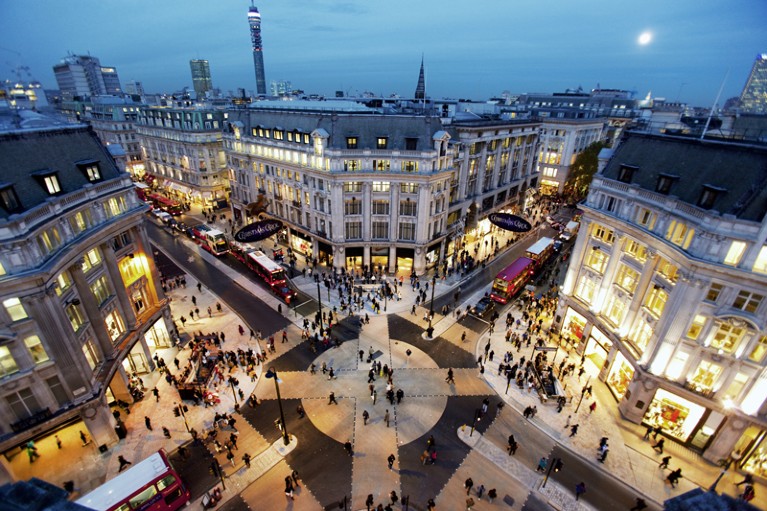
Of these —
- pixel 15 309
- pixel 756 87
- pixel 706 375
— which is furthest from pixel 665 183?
pixel 756 87

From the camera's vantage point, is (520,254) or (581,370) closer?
(581,370)

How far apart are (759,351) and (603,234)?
1426cm

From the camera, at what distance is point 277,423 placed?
30031 millimetres

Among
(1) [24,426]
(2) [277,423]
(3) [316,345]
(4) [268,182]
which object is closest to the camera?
(1) [24,426]

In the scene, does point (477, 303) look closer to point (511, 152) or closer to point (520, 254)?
point (520, 254)

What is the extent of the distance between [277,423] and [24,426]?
55.1ft

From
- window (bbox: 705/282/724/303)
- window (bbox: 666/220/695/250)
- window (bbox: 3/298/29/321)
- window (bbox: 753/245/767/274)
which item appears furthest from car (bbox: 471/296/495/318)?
window (bbox: 3/298/29/321)

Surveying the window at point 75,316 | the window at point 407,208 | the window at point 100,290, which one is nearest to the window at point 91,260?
the window at point 100,290

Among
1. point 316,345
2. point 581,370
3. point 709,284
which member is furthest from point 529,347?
point 316,345

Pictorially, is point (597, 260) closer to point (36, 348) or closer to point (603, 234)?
Result: point (603, 234)

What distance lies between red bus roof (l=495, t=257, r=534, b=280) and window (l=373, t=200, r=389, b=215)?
1822cm

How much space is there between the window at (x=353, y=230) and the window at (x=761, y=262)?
40.8 meters

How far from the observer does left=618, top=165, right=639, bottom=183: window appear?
31.8 metres

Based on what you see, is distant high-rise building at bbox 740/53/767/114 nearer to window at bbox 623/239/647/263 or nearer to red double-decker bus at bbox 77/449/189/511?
window at bbox 623/239/647/263
